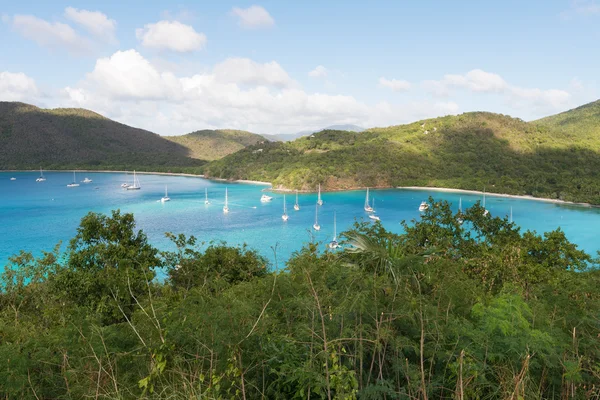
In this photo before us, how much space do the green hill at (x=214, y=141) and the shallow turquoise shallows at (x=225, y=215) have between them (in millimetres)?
55150

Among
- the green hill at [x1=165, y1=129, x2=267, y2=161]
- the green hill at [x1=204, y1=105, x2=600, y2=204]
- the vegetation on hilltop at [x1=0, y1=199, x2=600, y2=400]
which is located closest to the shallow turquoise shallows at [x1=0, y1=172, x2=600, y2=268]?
the green hill at [x1=204, y1=105, x2=600, y2=204]

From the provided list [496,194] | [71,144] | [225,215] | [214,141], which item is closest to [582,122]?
[496,194]

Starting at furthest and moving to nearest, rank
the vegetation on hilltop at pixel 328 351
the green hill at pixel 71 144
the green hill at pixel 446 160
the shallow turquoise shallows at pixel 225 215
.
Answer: the green hill at pixel 71 144 → the green hill at pixel 446 160 → the shallow turquoise shallows at pixel 225 215 → the vegetation on hilltop at pixel 328 351

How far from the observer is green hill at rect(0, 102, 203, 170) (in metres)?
85.6

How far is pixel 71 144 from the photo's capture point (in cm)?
9362

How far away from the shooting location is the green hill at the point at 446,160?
5303 cm

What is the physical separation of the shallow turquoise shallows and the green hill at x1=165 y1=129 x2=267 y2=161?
5515 cm

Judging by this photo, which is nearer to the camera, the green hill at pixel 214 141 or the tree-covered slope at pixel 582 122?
the tree-covered slope at pixel 582 122

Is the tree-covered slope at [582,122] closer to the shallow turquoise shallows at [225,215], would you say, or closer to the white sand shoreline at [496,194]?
the white sand shoreline at [496,194]

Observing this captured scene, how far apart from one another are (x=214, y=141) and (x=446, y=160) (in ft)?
280

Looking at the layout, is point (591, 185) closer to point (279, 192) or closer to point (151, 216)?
point (279, 192)

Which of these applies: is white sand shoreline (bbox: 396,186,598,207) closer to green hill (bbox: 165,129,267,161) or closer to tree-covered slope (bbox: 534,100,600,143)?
tree-covered slope (bbox: 534,100,600,143)

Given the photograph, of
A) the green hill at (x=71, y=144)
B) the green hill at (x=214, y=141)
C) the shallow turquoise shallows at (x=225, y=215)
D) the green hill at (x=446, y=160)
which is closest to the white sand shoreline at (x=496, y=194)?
the green hill at (x=446, y=160)


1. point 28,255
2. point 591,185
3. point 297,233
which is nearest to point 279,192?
point 297,233
